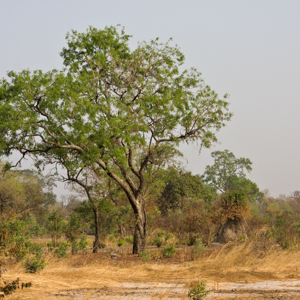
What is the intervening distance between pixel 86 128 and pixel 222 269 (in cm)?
622

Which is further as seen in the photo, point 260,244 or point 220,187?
point 220,187

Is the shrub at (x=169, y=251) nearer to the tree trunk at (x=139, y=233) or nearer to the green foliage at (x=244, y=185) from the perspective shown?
the tree trunk at (x=139, y=233)

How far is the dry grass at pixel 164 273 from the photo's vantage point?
24.8ft

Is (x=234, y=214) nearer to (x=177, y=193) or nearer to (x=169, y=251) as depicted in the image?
(x=169, y=251)

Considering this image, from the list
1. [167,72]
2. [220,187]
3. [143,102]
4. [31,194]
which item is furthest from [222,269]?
[220,187]

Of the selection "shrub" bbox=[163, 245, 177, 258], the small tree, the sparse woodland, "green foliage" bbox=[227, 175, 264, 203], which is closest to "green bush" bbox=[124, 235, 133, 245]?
the sparse woodland

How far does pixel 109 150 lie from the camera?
12922 millimetres

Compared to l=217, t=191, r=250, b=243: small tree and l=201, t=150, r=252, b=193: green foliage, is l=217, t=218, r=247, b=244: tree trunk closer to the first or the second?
l=217, t=191, r=250, b=243: small tree

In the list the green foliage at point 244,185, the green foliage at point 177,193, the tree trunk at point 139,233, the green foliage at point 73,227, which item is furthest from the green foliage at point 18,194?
the green foliage at point 244,185

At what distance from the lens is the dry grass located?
755 cm

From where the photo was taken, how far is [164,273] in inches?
369

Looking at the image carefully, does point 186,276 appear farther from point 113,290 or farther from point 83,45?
point 83,45

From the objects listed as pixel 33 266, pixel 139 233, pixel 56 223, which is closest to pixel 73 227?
pixel 56 223

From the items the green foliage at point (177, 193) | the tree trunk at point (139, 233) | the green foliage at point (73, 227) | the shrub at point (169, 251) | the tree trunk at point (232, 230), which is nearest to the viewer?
the shrub at point (169, 251)
